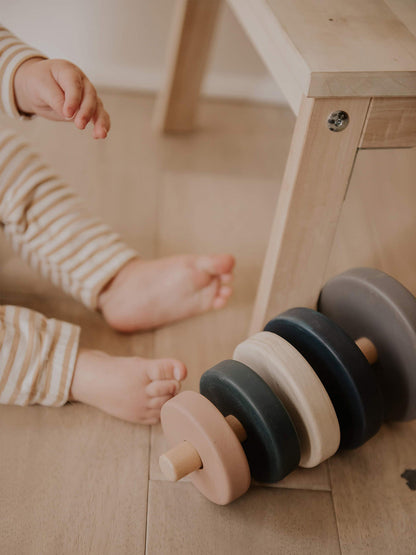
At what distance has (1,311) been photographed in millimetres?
693

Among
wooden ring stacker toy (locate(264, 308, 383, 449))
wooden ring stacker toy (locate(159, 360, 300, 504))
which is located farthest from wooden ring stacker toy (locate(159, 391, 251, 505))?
wooden ring stacker toy (locate(264, 308, 383, 449))

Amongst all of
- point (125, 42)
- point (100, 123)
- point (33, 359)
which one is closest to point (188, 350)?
point (33, 359)

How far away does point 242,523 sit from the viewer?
24.3 inches

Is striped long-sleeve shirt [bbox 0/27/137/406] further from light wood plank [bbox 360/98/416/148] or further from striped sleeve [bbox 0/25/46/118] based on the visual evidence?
light wood plank [bbox 360/98/416/148]

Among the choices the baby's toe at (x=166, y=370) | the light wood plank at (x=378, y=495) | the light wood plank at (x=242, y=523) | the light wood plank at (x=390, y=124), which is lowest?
the light wood plank at (x=242, y=523)

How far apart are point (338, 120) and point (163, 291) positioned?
309 millimetres

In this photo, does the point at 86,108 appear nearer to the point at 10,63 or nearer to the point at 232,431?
the point at 10,63

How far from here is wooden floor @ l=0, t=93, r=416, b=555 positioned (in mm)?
608

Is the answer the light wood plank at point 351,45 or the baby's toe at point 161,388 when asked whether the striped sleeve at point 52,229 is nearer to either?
the baby's toe at point 161,388

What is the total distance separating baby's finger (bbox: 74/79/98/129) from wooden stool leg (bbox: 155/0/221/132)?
0.45 meters

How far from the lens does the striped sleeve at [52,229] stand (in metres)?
0.76

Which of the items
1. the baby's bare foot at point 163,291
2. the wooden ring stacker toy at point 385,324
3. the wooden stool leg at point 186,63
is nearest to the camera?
the wooden ring stacker toy at point 385,324

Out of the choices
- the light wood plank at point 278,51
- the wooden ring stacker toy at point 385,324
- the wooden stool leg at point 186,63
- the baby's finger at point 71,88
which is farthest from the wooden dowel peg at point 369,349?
the wooden stool leg at point 186,63

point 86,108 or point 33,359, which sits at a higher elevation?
point 86,108
